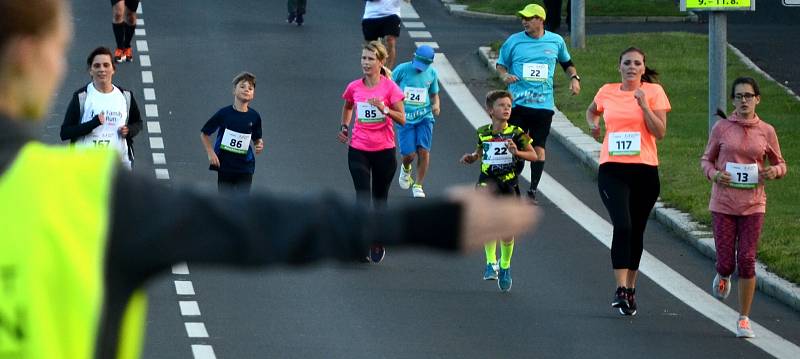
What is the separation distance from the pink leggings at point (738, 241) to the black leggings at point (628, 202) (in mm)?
634

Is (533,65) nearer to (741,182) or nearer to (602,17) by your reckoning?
(741,182)

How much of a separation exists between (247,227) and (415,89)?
14634mm

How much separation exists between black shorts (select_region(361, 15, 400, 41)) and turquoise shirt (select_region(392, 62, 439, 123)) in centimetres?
543

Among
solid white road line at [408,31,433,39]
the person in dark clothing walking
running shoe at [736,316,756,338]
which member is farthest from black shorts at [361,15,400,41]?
running shoe at [736,316,756,338]

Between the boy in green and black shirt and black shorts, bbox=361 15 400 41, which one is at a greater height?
black shorts, bbox=361 15 400 41

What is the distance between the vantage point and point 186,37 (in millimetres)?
25812

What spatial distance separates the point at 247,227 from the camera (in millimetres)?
2182

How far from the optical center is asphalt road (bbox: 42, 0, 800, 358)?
428 inches

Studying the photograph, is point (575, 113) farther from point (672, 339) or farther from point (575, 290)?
point (672, 339)

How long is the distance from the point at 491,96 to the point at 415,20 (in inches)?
596

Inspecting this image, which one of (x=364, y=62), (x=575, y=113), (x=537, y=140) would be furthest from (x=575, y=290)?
(x=575, y=113)

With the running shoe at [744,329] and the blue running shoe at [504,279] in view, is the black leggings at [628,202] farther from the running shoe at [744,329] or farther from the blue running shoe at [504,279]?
the running shoe at [744,329]

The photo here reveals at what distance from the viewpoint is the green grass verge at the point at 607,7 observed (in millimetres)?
29281

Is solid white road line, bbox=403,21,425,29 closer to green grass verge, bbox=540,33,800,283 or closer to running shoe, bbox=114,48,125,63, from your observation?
green grass verge, bbox=540,33,800,283
